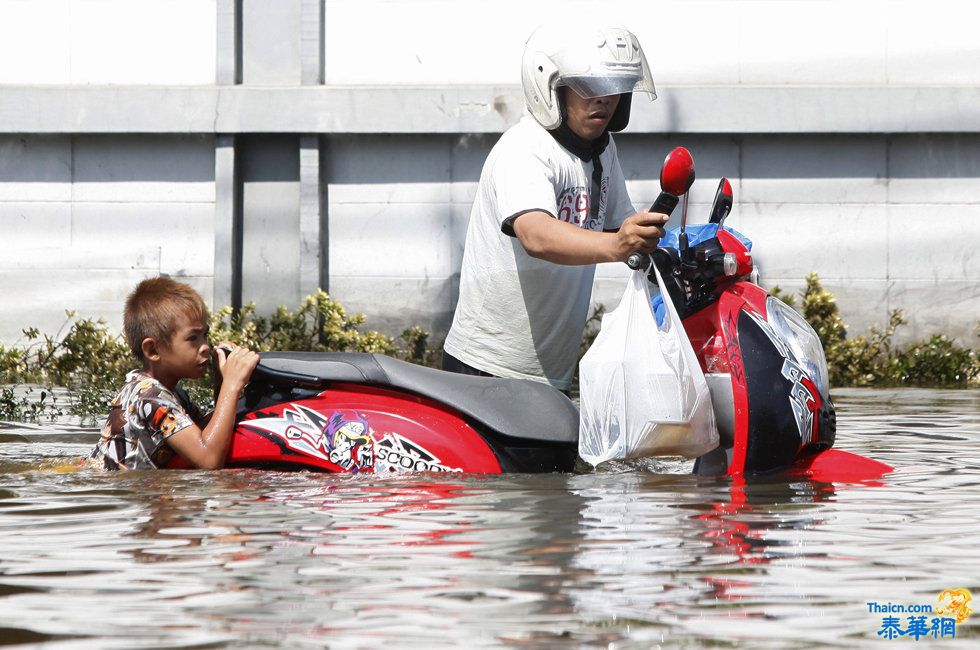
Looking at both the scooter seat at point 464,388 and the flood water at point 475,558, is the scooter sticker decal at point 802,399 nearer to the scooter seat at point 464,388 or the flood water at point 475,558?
the flood water at point 475,558

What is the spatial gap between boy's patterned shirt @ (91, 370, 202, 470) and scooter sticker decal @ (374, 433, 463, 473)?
667 millimetres

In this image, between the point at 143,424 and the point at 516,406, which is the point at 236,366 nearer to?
the point at 143,424

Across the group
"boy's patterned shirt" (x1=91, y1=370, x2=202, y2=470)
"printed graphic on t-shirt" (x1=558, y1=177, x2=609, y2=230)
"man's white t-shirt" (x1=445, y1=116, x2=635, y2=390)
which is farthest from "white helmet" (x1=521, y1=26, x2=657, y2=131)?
"boy's patterned shirt" (x1=91, y1=370, x2=202, y2=470)

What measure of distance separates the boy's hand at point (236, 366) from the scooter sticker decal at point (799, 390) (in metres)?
1.58

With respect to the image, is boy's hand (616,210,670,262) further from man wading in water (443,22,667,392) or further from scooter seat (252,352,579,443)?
scooter seat (252,352,579,443)

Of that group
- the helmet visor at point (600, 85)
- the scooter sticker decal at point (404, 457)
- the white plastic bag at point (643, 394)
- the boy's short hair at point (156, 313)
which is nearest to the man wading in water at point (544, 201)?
the helmet visor at point (600, 85)

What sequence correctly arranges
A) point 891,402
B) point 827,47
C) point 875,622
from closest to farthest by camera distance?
point 875,622 → point 891,402 → point 827,47

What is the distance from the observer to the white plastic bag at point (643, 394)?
4.19 m

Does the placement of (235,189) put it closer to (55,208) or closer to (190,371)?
(55,208)

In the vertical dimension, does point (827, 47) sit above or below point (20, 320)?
above

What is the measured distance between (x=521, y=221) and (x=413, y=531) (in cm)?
101

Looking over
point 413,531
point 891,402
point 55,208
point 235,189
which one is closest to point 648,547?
point 413,531

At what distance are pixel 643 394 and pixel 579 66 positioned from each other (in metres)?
1.03

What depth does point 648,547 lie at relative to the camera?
3.54m
